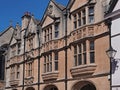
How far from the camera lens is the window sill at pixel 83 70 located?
22.1 m

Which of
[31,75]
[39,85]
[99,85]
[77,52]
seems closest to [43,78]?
[39,85]

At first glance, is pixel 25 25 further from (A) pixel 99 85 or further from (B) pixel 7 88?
(A) pixel 99 85

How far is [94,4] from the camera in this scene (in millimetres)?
23016

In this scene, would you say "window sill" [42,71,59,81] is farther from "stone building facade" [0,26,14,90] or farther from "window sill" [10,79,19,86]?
"stone building facade" [0,26,14,90]

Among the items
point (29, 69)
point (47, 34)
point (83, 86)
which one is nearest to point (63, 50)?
point (47, 34)

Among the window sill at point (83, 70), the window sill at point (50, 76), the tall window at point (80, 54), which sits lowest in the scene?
the window sill at point (50, 76)

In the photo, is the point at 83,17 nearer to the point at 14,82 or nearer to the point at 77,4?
the point at 77,4

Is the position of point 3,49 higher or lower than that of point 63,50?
higher

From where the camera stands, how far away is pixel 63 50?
26.0 meters

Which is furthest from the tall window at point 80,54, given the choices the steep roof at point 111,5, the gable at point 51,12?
the gable at point 51,12

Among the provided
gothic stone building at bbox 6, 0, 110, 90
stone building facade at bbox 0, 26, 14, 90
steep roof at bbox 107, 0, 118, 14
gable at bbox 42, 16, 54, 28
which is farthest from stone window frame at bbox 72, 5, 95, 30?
stone building facade at bbox 0, 26, 14, 90

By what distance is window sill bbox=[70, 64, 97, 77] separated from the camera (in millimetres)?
22125

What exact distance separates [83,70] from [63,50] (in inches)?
154

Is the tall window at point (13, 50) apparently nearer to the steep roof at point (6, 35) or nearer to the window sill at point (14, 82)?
the window sill at point (14, 82)
